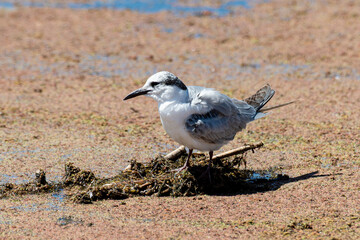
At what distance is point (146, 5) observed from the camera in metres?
13.7

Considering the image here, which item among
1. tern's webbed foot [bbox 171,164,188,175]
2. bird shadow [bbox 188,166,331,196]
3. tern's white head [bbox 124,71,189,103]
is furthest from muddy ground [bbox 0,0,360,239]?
tern's white head [bbox 124,71,189,103]

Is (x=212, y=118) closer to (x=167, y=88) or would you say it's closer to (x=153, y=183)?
(x=167, y=88)

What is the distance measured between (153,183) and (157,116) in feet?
7.77

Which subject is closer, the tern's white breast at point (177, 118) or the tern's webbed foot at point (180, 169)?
the tern's white breast at point (177, 118)

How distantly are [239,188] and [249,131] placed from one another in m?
1.69

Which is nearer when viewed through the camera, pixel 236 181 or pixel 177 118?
pixel 177 118

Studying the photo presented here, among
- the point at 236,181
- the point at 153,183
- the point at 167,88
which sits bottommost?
the point at 236,181

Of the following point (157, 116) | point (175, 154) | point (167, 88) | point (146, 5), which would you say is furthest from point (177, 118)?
point (146, 5)

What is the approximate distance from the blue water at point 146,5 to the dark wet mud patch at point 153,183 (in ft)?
25.3

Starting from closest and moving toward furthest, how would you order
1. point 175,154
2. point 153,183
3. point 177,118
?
point 177,118, point 153,183, point 175,154

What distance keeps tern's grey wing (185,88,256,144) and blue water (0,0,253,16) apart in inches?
296

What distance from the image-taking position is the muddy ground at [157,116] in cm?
483

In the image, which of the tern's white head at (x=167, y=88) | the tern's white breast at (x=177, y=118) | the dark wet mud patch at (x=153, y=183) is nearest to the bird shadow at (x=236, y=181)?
the dark wet mud patch at (x=153, y=183)

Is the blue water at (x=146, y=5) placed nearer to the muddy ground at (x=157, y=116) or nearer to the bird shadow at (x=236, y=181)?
the muddy ground at (x=157, y=116)
